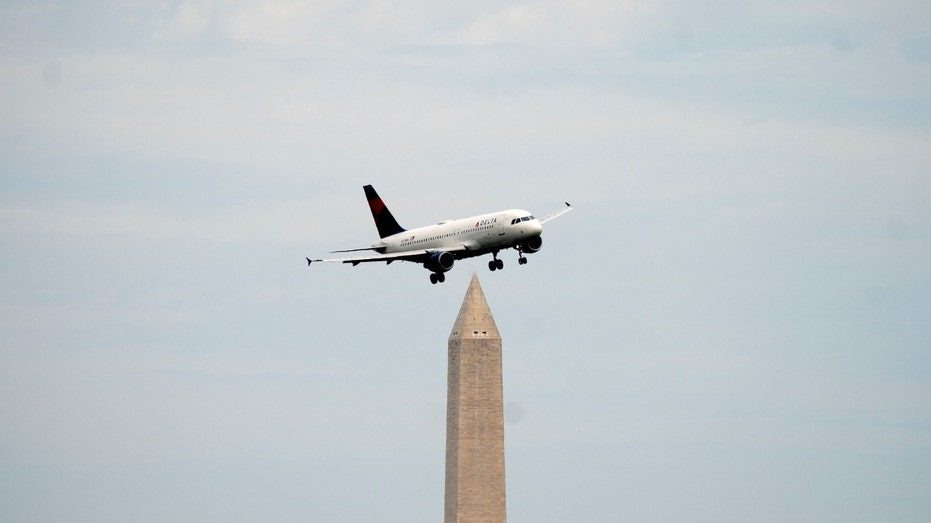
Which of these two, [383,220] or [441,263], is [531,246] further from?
[383,220]

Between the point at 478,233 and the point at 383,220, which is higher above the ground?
the point at 383,220

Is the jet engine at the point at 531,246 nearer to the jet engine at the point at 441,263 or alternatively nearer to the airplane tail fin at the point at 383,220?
the jet engine at the point at 441,263

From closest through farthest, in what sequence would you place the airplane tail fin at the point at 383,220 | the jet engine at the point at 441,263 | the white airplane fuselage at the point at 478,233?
the white airplane fuselage at the point at 478,233
the jet engine at the point at 441,263
the airplane tail fin at the point at 383,220

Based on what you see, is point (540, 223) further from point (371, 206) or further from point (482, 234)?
point (371, 206)

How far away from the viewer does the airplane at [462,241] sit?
184 metres

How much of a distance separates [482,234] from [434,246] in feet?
14.2

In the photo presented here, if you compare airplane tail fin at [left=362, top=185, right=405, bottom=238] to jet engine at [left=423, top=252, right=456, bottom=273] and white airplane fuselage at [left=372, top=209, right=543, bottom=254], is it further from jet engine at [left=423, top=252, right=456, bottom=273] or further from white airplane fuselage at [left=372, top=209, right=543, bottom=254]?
jet engine at [left=423, top=252, right=456, bottom=273]

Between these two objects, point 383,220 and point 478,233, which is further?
point 383,220

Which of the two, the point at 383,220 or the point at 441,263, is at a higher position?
the point at 383,220

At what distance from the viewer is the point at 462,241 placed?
18738 centimetres

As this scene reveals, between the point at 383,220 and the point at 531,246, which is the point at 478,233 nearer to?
the point at 531,246

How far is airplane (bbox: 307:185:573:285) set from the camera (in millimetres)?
184250

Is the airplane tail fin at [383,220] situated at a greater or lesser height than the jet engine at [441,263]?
greater

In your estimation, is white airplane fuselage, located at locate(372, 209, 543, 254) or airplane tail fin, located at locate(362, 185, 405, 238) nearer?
white airplane fuselage, located at locate(372, 209, 543, 254)
